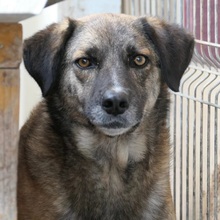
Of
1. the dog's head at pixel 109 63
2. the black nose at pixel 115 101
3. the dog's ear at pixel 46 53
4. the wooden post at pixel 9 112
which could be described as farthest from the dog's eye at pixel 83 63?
the wooden post at pixel 9 112

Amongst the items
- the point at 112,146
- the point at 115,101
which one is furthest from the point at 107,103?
the point at 112,146

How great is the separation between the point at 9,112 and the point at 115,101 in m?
0.43

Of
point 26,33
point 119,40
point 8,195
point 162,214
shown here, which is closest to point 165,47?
point 119,40

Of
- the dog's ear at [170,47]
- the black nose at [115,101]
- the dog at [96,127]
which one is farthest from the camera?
the dog's ear at [170,47]

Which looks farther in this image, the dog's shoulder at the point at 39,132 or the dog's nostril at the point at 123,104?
the dog's shoulder at the point at 39,132

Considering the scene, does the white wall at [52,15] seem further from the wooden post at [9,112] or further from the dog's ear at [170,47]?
the wooden post at [9,112]

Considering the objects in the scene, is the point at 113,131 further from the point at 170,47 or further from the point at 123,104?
the point at 170,47

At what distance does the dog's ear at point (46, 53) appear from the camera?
3.02 meters

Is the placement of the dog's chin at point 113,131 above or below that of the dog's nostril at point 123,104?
below

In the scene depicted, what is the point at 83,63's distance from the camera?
9.78ft

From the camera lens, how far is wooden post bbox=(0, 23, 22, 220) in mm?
2510

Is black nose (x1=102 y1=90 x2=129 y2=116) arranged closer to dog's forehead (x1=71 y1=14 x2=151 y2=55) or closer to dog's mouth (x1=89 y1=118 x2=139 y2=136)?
dog's mouth (x1=89 y1=118 x2=139 y2=136)

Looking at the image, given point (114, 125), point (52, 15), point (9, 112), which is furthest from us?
point (52, 15)

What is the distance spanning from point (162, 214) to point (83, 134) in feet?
1.57
